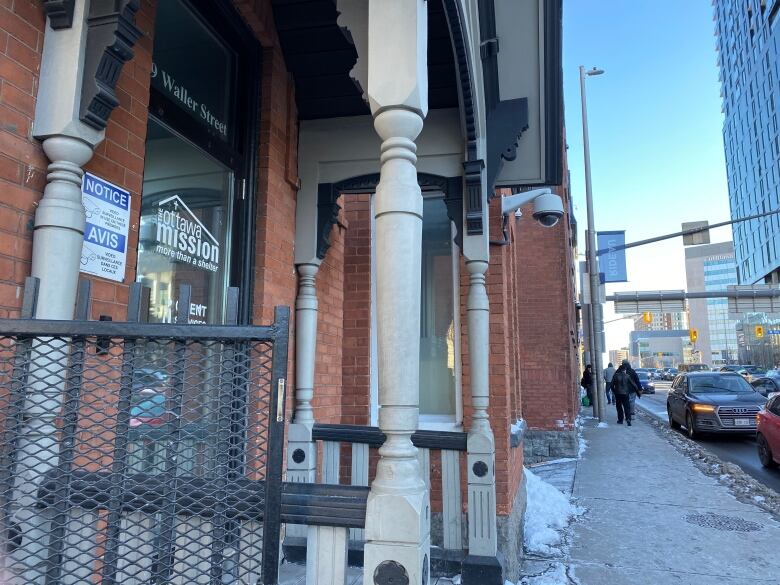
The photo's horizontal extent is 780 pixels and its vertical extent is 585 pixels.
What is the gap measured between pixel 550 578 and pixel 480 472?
1.29 m

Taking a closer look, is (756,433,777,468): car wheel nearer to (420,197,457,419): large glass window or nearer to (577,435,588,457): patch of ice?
(577,435,588,457): patch of ice

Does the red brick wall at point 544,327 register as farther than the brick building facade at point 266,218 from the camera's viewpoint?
Yes

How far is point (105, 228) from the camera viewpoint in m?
2.46

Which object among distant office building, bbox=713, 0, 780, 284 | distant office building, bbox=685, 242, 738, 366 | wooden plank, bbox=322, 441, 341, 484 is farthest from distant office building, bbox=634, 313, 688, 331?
wooden plank, bbox=322, 441, 341, 484

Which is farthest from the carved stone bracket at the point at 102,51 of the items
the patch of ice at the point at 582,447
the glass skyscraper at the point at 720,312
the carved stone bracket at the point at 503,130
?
the glass skyscraper at the point at 720,312

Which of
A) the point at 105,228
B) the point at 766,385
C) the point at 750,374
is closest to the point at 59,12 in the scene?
the point at 105,228

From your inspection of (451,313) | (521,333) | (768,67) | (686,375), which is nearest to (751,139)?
(768,67)

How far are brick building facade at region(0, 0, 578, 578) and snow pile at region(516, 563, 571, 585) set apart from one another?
182mm

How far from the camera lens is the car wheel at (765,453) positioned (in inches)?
379

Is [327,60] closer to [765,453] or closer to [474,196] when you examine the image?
[474,196]

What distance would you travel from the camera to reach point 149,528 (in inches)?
65.8

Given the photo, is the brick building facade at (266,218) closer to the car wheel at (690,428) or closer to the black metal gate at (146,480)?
the black metal gate at (146,480)

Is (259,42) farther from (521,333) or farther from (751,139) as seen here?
(751,139)

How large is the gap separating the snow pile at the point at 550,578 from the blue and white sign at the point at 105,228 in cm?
391
